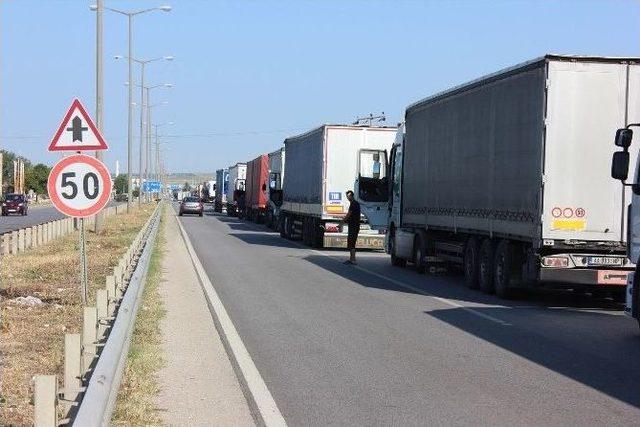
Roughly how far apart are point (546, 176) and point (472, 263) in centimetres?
412

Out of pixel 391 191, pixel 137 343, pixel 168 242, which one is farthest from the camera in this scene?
pixel 168 242

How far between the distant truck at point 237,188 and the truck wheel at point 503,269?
52.1 m

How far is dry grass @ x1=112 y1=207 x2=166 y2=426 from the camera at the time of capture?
25.7ft

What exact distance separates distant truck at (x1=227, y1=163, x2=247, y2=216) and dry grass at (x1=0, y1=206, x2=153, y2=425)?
4387 centimetres

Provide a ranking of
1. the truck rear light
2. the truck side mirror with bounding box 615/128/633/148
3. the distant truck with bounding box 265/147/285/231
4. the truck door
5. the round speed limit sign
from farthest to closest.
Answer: the distant truck with bounding box 265/147/285/231, the truck door, the truck rear light, the truck side mirror with bounding box 615/128/633/148, the round speed limit sign

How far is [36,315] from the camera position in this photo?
46.2 ft

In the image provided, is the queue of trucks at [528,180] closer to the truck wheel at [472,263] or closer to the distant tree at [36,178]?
the truck wheel at [472,263]

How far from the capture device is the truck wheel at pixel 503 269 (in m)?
17.7

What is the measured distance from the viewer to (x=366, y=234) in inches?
1259

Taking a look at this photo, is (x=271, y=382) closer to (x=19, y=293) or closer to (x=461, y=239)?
(x=19, y=293)

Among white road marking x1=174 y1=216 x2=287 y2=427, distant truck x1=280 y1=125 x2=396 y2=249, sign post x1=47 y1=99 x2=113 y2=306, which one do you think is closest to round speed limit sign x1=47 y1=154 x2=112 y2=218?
sign post x1=47 y1=99 x2=113 y2=306

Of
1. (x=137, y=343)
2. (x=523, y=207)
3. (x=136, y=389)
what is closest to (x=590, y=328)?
(x=523, y=207)

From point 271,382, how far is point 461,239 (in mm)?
12488

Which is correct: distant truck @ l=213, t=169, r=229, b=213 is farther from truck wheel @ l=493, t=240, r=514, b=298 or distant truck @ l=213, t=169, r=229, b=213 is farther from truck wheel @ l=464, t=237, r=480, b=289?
truck wheel @ l=493, t=240, r=514, b=298
